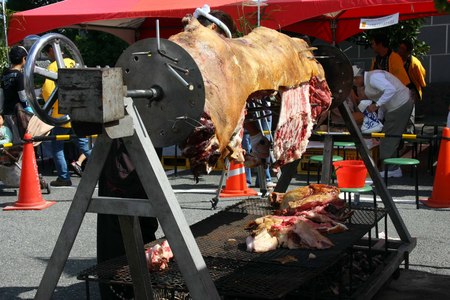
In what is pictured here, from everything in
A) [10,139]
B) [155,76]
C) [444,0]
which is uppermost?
[444,0]

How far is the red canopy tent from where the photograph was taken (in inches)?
420

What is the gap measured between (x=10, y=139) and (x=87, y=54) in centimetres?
1050

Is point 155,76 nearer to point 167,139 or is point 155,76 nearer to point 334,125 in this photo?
point 167,139

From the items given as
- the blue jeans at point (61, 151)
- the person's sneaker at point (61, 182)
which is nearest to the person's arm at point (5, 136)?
the blue jeans at point (61, 151)

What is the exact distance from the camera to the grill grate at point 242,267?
3.65 metres

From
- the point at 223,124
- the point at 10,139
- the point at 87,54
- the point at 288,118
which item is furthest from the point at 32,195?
the point at 87,54

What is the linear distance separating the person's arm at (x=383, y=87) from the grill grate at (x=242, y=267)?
6498mm

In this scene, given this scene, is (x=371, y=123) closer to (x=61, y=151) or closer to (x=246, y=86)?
(x=61, y=151)

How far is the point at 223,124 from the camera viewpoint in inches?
144

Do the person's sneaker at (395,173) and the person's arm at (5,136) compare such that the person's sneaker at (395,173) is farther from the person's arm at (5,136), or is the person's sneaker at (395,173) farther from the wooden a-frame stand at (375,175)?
the person's arm at (5,136)

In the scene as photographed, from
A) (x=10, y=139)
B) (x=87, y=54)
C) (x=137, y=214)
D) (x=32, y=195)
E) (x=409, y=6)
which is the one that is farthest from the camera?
(x=87, y=54)

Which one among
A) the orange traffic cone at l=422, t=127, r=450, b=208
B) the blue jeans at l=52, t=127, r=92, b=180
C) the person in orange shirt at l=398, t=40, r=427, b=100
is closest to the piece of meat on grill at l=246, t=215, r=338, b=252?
the orange traffic cone at l=422, t=127, r=450, b=208

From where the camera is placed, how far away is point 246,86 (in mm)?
4027

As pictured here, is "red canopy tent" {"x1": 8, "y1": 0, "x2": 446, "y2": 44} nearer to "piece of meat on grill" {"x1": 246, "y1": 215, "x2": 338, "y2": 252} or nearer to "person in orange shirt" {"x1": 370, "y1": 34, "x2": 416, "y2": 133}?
"person in orange shirt" {"x1": 370, "y1": 34, "x2": 416, "y2": 133}
